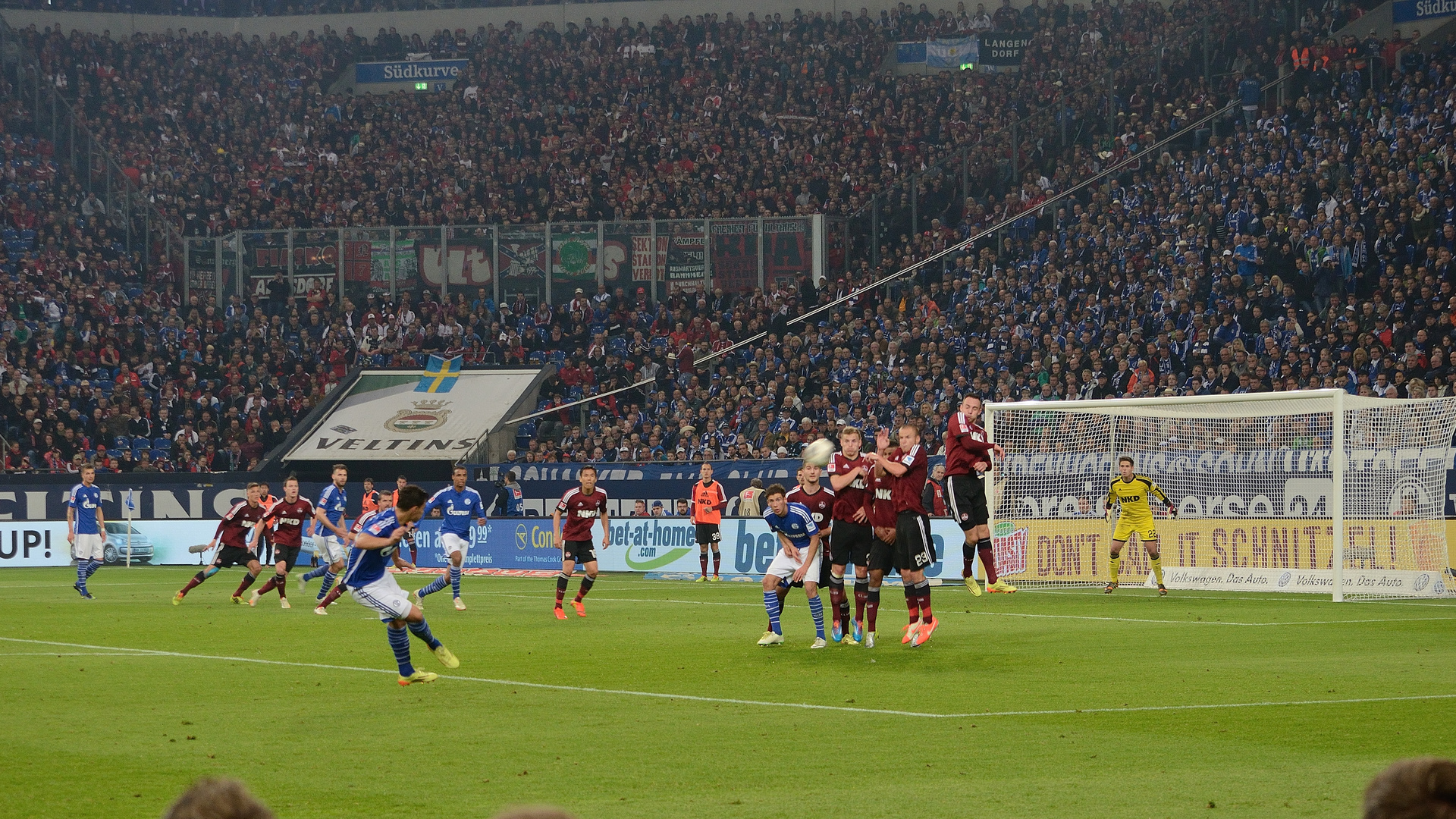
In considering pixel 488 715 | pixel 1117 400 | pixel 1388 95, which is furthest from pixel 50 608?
pixel 1388 95

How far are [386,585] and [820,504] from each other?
497 cm

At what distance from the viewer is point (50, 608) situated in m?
24.2

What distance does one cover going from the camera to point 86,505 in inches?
1128

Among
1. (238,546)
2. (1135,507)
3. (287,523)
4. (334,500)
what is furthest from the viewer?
(334,500)

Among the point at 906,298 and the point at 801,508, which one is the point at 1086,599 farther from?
the point at 906,298

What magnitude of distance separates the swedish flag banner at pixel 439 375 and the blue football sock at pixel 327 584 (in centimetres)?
1888

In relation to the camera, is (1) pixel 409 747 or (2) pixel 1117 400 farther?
(2) pixel 1117 400

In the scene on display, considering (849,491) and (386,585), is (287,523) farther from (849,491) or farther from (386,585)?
(386,585)

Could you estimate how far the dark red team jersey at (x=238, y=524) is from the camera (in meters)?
26.5

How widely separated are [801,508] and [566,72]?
3713 cm

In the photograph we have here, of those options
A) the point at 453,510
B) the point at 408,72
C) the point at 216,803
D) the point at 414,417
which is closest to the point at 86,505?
the point at 453,510

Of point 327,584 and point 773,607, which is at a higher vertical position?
point 773,607

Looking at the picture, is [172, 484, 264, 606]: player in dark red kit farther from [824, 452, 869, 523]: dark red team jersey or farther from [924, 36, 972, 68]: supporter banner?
[924, 36, 972, 68]: supporter banner

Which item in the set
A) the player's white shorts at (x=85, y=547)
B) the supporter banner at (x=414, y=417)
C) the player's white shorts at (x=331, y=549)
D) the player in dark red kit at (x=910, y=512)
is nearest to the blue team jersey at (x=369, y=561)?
the player in dark red kit at (x=910, y=512)
